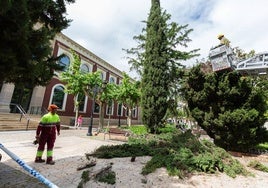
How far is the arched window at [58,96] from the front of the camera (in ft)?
73.3

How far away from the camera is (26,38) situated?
132 inches

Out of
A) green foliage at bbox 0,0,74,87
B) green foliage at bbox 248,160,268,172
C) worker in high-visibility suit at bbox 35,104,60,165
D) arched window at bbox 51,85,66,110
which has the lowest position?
green foliage at bbox 248,160,268,172

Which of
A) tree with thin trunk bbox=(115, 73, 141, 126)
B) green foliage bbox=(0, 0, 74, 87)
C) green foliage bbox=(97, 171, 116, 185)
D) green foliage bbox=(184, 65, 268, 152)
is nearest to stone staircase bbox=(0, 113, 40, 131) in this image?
tree with thin trunk bbox=(115, 73, 141, 126)

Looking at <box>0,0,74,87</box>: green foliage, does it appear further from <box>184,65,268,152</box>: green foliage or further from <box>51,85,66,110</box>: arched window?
<box>51,85,66,110</box>: arched window

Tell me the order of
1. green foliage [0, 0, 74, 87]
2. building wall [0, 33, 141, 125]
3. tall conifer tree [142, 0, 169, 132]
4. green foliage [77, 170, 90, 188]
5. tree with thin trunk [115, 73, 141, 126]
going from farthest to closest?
tree with thin trunk [115, 73, 141, 126]
building wall [0, 33, 141, 125]
tall conifer tree [142, 0, 169, 132]
green foliage [77, 170, 90, 188]
green foliage [0, 0, 74, 87]

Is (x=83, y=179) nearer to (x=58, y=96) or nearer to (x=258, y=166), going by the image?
(x=258, y=166)

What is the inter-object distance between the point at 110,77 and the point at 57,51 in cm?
1287

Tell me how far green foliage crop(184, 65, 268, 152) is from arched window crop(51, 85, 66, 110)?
1781 centimetres

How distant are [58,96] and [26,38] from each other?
69.4 ft

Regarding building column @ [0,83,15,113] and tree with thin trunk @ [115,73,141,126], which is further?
tree with thin trunk @ [115,73,141,126]

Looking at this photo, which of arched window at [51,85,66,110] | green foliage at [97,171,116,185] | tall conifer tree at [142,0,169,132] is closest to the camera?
green foliage at [97,171,116,185]

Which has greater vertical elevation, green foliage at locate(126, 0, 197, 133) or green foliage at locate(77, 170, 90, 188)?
green foliage at locate(126, 0, 197, 133)

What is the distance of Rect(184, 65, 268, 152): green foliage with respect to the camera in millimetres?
8414

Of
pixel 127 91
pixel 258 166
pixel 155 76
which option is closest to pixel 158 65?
pixel 155 76
